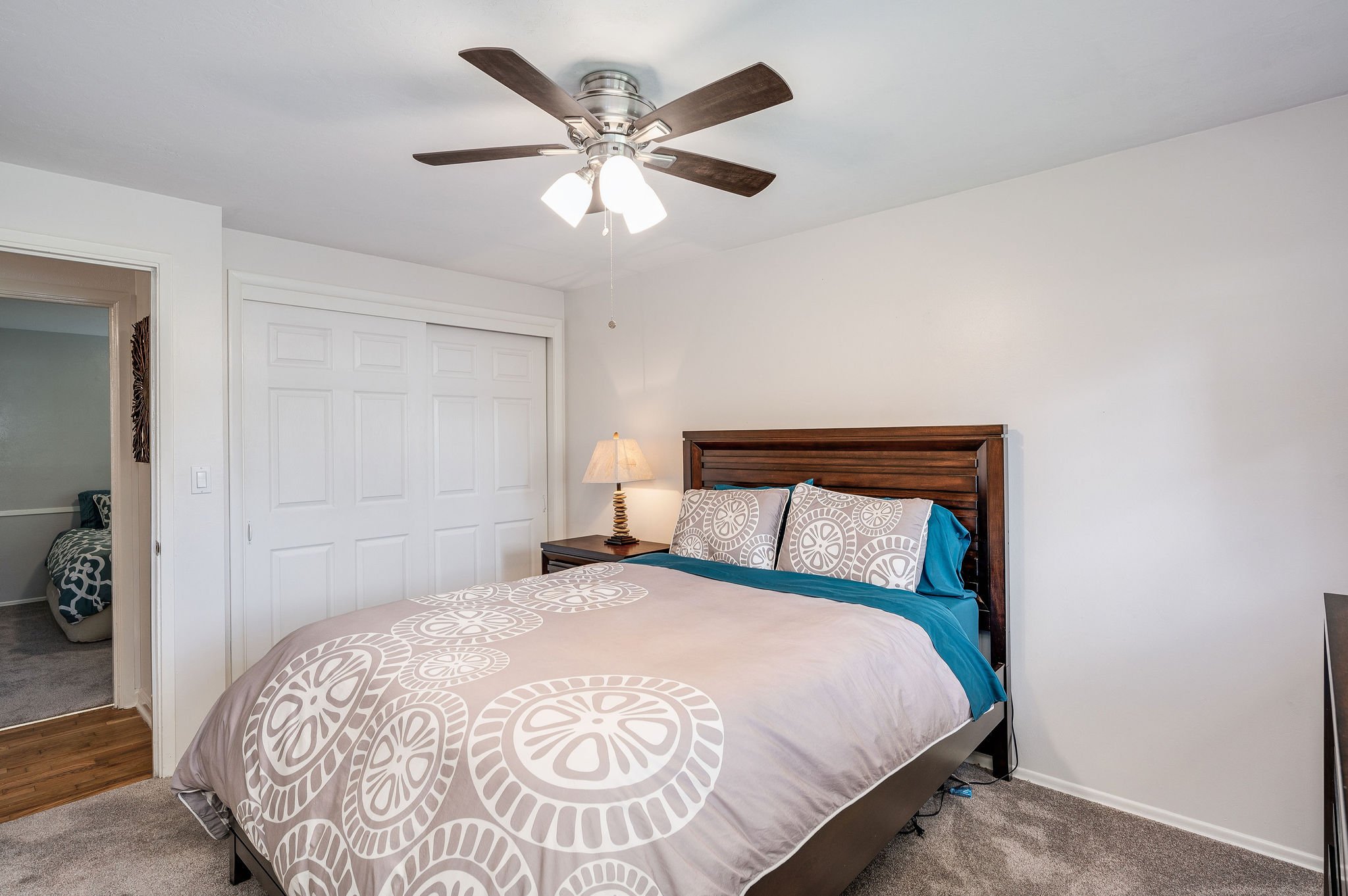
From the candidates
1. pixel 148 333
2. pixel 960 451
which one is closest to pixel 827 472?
pixel 960 451

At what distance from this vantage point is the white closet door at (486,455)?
156 inches

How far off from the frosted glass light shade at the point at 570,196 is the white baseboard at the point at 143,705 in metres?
3.23

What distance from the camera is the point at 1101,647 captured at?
2.46 m

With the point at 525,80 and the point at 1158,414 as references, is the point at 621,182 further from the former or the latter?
the point at 1158,414

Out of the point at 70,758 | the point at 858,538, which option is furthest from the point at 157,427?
the point at 858,538

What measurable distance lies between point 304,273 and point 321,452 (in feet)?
2.99

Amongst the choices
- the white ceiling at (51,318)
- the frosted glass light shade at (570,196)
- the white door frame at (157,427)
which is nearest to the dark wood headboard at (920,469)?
the frosted glass light shade at (570,196)

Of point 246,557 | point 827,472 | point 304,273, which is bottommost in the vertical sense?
point 246,557

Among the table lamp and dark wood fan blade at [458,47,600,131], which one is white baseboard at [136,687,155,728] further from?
dark wood fan blade at [458,47,600,131]

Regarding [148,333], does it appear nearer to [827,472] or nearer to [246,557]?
[246,557]

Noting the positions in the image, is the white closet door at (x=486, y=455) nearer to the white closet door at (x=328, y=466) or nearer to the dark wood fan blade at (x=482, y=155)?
the white closet door at (x=328, y=466)

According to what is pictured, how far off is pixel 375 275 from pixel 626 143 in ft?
7.69

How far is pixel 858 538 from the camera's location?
2.57 meters

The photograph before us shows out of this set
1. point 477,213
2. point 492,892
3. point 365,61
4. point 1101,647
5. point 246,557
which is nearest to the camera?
point 492,892
